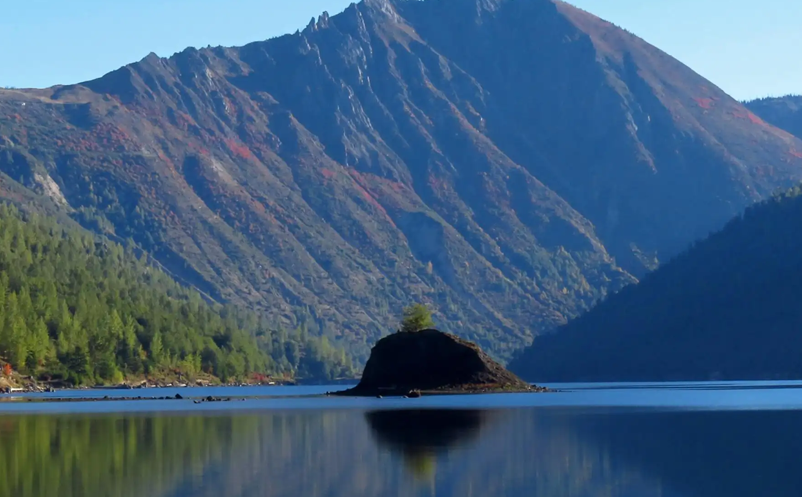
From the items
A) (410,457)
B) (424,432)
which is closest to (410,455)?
(410,457)

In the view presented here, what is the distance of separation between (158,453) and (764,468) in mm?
37414

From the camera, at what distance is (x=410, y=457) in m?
78.6

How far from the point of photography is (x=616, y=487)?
6353 cm

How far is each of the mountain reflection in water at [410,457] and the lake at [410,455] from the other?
96 mm

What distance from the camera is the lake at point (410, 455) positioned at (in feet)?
209

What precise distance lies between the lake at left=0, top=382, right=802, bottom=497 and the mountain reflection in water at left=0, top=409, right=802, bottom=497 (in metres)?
0.10

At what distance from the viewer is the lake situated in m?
63.7

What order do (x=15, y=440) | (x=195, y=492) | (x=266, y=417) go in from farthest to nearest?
(x=266, y=417) → (x=15, y=440) → (x=195, y=492)

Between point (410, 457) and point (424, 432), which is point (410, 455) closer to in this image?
point (410, 457)

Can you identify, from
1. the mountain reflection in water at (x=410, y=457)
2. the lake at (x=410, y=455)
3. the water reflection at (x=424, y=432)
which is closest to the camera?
the mountain reflection in water at (x=410, y=457)

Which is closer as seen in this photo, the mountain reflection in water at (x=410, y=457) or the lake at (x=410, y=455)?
the mountain reflection in water at (x=410, y=457)

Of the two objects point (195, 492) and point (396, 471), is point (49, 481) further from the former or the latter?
point (396, 471)

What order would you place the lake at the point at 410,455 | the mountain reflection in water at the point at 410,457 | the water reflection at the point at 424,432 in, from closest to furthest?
the mountain reflection in water at the point at 410,457 → the lake at the point at 410,455 → the water reflection at the point at 424,432

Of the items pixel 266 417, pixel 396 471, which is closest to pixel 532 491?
pixel 396 471
